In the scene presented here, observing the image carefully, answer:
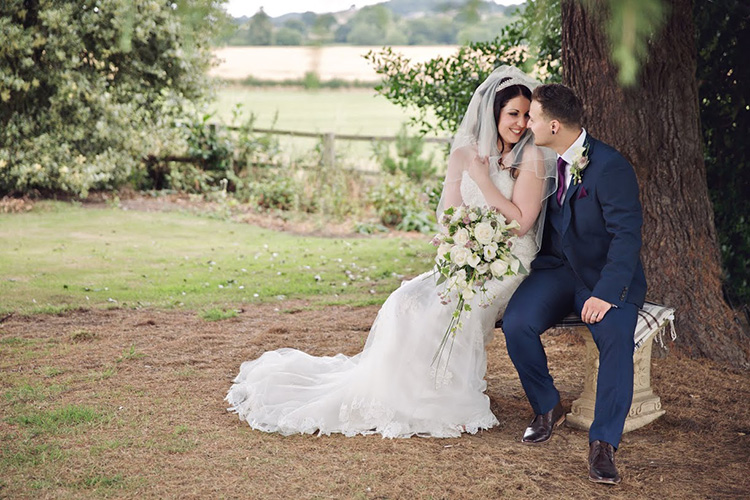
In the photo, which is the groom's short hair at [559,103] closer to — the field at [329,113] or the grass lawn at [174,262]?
the grass lawn at [174,262]

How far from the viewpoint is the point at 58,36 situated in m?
10.8

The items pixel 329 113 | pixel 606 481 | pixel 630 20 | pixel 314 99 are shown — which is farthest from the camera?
pixel 329 113

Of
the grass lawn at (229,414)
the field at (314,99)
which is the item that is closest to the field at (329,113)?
the field at (314,99)

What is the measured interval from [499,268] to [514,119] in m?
0.85

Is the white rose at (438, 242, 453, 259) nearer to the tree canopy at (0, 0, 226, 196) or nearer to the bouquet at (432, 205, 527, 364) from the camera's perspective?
the bouquet at (432, 205, 527, 364)

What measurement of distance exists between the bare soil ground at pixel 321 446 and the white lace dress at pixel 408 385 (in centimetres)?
12

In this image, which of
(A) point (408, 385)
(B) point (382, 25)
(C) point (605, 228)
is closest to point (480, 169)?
(C) point (605, 228)

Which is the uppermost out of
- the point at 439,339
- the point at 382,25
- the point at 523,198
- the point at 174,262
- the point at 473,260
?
the point at 382,25

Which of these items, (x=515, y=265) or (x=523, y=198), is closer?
(x=515, y=265)

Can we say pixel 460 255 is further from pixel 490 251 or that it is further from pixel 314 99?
pixel 314 99

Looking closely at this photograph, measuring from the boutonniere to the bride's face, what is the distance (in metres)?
0.49

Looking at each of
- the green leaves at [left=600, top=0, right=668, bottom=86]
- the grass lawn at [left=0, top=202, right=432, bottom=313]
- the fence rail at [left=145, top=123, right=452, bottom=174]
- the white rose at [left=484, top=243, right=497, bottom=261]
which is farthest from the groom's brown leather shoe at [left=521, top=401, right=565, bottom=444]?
the fence rail at [left=145, top=123, right=452, bottom=174]

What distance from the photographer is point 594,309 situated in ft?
11.2

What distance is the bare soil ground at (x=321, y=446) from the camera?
124 inches
